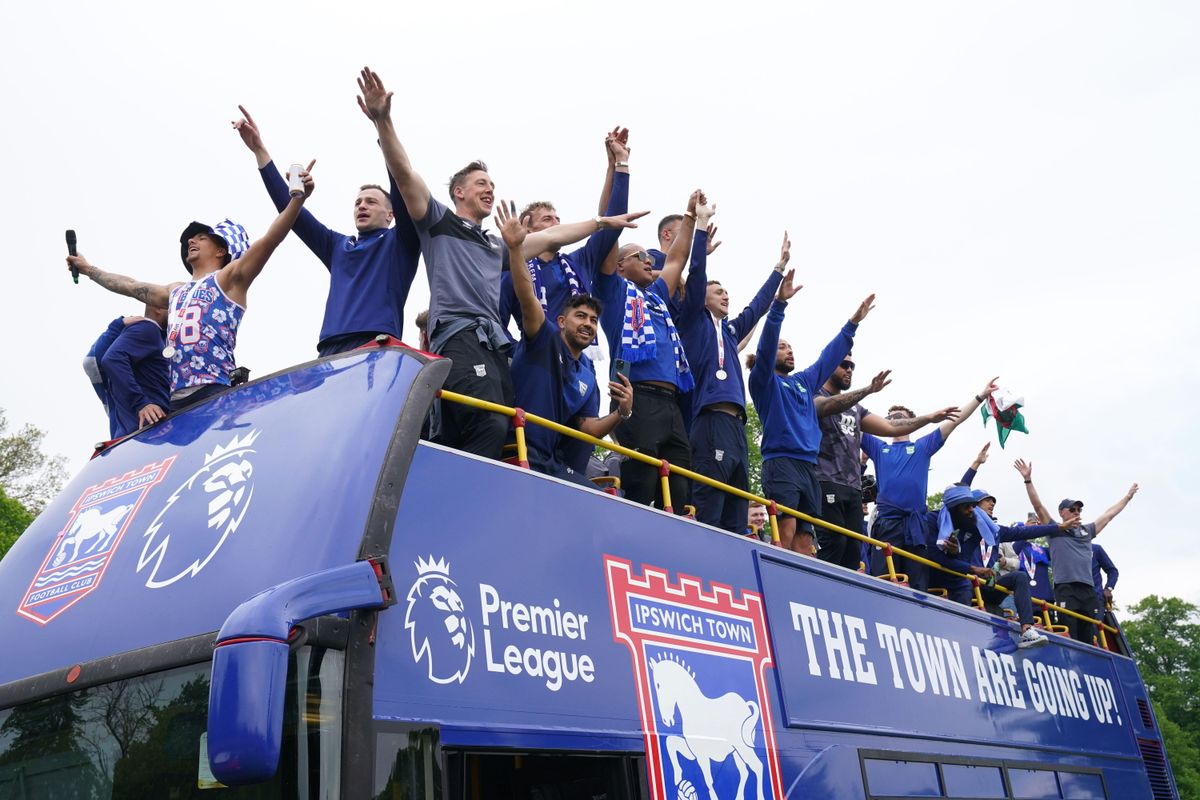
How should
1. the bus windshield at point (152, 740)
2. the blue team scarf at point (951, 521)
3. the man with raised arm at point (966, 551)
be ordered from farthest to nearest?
1. the blue team scarf at point (951, 521)
2. the man with raised arm at point (966, 551)
3. the bus windshield at point (152, 740)

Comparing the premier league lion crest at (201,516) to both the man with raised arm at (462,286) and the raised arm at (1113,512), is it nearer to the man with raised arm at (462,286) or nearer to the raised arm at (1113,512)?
the man with raised arm at (462,286)

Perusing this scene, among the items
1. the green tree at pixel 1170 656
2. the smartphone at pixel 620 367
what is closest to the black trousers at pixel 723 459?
the smartphone at pixel 620 367

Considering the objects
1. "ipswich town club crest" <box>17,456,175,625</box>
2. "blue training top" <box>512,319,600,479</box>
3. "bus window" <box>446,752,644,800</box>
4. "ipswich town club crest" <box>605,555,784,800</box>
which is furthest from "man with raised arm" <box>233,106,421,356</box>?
"bus window" <box>446,752,644,800</box>

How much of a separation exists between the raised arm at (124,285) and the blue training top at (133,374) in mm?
145

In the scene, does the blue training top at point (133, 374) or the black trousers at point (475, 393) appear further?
the blue training top at point (133, 374)

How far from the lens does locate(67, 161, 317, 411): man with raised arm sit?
504 centimetres

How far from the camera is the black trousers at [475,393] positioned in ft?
15.6

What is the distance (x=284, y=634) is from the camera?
300cm

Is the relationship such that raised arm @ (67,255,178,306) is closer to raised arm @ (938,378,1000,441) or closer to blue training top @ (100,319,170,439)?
blue training top @ (100,319,170,439)

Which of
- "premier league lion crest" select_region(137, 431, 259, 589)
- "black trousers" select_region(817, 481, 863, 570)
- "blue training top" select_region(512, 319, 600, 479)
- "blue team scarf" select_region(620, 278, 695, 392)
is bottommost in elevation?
"premier league lion crest" select_region(137, 431, 259, 589)

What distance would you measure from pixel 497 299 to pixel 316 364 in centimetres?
116

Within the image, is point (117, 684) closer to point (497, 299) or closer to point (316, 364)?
point (316, 364)

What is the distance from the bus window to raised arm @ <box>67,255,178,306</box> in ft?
9.07

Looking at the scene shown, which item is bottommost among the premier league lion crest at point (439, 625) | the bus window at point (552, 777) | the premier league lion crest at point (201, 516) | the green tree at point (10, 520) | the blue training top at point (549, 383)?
the bus window at point (552, 777)
